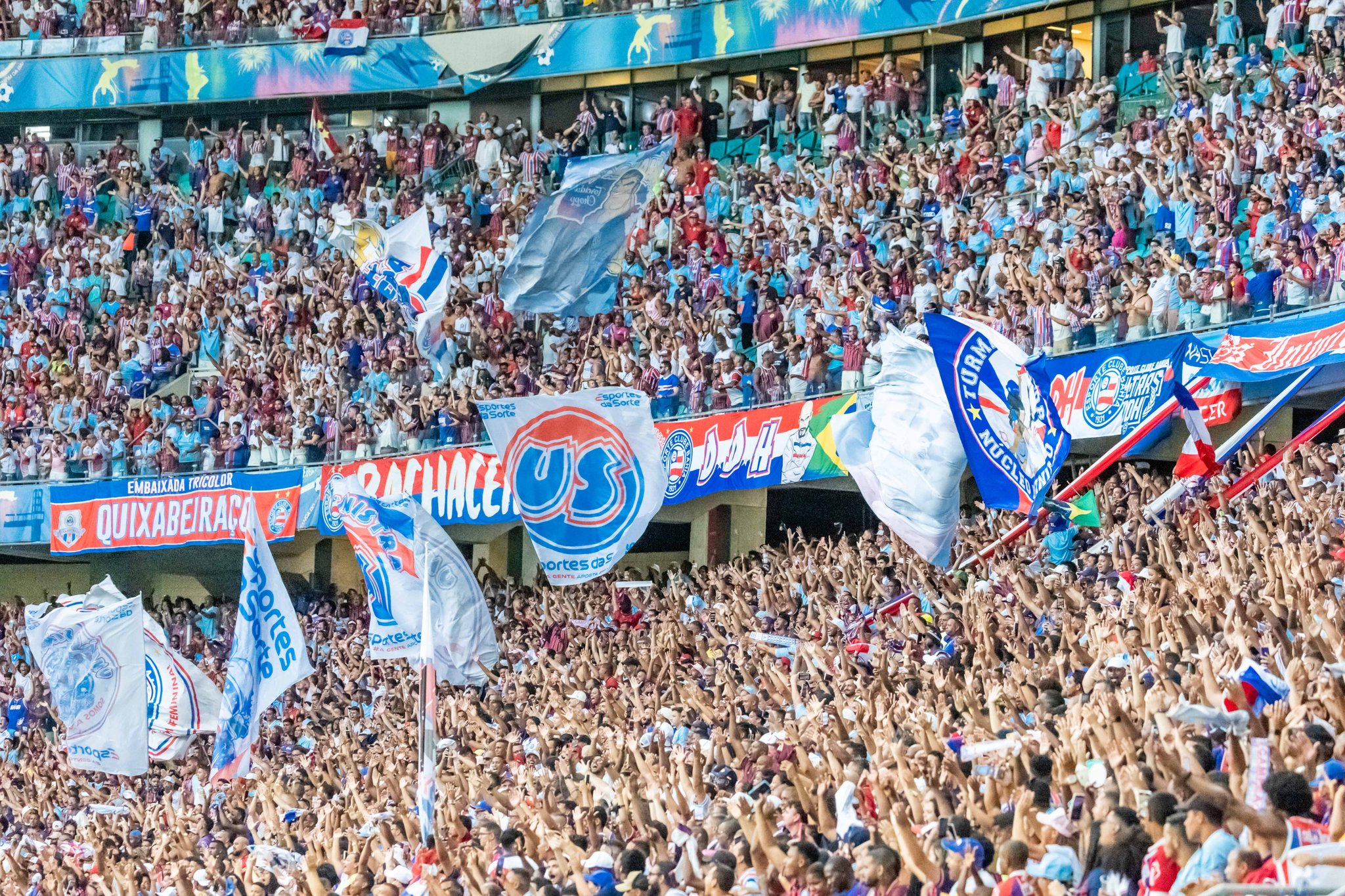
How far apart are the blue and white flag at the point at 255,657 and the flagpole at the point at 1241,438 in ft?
22.1

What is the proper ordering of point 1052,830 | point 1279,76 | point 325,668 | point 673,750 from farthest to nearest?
point 325,668 < point 1279,76 < point 673,750 < point 1052,830

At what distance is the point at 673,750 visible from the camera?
13828 mm

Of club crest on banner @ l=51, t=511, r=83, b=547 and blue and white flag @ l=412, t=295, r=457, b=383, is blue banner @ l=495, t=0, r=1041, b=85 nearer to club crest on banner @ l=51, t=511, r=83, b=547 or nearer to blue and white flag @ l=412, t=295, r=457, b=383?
blue and white flag @ l=412, t=295, r=457, b=383

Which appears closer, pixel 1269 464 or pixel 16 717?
pixel 1269 464

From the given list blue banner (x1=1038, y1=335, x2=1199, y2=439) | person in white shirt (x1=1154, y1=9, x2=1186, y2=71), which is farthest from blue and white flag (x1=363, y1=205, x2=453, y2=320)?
person in white shirt (x1=1154, y1=9, x2=1186, y2=71)

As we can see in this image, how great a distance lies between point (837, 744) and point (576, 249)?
13.8m

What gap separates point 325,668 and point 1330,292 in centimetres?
1169

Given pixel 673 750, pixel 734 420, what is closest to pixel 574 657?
pixel 734 420

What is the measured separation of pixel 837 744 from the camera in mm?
11555

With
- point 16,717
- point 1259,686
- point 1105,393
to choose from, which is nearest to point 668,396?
point 1105,393

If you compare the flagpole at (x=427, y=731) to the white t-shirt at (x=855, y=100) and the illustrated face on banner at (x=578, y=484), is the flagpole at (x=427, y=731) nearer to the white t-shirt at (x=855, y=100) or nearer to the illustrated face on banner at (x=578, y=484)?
the illustrated face on banner at (x=578, y=484)

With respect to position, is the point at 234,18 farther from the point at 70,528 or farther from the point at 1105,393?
the point at 1105,393

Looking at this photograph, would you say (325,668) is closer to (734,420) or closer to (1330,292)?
(734,420)

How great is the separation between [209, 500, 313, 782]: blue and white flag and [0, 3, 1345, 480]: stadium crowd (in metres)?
6.30
